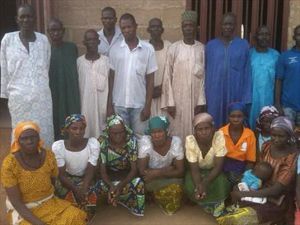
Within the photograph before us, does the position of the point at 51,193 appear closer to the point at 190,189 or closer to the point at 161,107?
the point at 190,189

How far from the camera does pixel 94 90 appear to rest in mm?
4156

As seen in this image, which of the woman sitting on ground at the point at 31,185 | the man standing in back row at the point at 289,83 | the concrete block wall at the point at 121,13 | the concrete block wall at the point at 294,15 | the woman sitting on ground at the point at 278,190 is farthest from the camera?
the concrete block wall at the point at 121,13

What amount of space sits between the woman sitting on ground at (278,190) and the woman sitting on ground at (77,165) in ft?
3.78

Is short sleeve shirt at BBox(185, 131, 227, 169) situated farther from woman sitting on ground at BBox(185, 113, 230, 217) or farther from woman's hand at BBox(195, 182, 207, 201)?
woman's hand at BBox(195, 182, 207, 201)

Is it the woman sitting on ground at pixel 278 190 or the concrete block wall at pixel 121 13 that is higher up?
the concrete block wall at pixel 121 13

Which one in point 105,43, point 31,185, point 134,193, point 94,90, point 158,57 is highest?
point 105,43

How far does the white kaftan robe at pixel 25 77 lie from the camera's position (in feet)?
12.5

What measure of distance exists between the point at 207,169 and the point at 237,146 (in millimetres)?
350

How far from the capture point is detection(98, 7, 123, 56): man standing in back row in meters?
4.34

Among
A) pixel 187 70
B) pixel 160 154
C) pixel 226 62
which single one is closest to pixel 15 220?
pixel 160 154

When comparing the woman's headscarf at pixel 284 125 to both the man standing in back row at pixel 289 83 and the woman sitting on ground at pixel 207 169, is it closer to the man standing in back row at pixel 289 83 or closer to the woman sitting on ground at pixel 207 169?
the woman sitting on ground at pixel 207 169

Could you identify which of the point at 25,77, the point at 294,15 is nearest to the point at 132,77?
the point at 25,77

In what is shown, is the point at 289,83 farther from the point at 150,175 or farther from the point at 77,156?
the point at 77,156

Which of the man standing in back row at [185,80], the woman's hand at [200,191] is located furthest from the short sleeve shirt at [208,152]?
the man standing in back row at [185,80]
